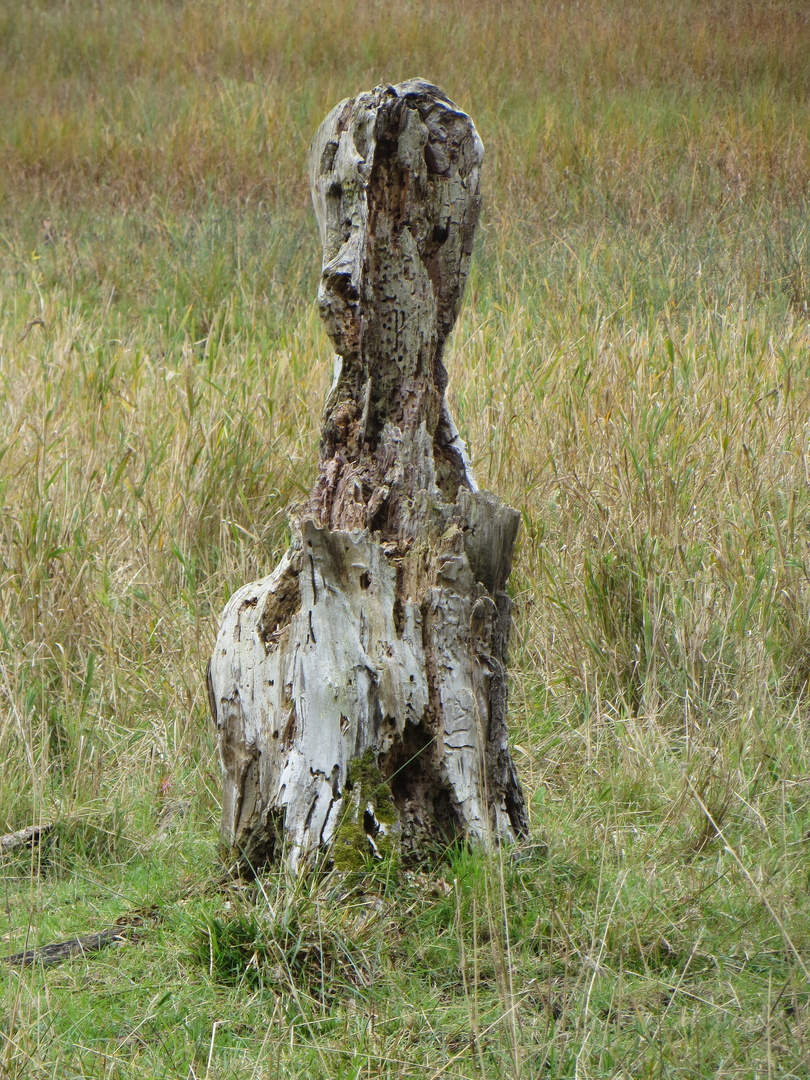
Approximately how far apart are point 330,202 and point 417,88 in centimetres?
30

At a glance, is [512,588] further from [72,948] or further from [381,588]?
[72,948]

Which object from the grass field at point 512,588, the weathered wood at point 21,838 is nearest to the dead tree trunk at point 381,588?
the grass field at point 512,588

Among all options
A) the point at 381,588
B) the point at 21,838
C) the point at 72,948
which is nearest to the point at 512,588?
the point at 381,588

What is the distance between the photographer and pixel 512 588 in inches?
127

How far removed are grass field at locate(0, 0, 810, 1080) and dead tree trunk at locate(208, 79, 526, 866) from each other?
6.0 inches

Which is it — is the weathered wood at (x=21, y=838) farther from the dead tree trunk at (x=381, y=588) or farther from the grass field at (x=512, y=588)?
the dead tree trunk at (x=381, y=588)

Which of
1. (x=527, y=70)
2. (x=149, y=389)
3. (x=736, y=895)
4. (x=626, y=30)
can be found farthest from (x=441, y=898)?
(x=626, y=30)

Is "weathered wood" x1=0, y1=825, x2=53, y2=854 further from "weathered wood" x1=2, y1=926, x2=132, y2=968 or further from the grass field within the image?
"weathered wood" x1=2, y1=926, x2=132, y2=968

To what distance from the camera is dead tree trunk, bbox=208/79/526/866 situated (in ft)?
6.26

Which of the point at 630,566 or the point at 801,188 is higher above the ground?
the point at 801,188

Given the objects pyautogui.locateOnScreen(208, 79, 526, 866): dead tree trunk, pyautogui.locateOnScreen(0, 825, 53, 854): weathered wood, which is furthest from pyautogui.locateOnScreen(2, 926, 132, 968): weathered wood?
pyautogui.locateOnScreen(0, 825, 53, 854): weathered wood

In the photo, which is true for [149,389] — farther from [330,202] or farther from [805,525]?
[805,525]

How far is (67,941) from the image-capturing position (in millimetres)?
1812

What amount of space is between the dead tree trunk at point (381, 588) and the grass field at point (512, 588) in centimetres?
15
